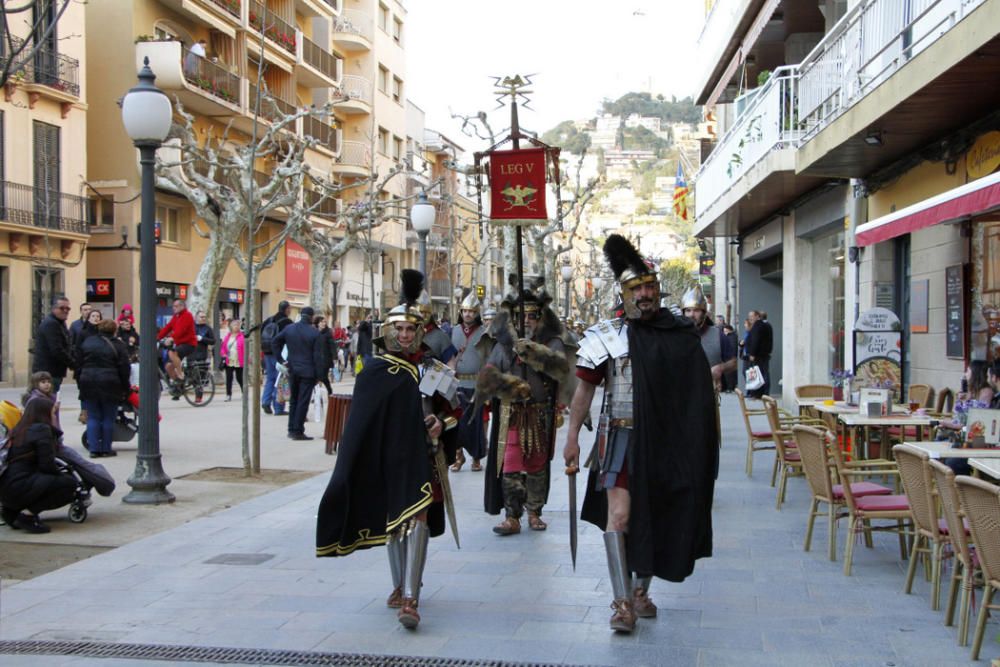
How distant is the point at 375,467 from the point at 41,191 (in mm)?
24627

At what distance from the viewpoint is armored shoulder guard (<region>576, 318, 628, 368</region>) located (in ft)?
17.7

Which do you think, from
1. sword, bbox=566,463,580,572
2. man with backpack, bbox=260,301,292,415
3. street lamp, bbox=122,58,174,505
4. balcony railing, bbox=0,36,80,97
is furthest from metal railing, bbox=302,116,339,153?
sword, bbox=566,463,580,572

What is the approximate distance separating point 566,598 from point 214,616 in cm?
194

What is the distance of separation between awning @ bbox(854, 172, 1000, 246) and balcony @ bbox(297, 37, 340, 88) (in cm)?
3345

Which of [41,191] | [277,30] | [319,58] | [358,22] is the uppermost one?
[358,22]

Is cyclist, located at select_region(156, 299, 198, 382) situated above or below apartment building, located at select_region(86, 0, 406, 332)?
below

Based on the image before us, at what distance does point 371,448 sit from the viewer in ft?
18.6

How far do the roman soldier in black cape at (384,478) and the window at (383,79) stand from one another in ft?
153

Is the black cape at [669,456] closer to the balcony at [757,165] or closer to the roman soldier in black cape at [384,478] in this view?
the roman soldier in black cape at [384,478]

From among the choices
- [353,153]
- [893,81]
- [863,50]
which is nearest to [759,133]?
[863,50]

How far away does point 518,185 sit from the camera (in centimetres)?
925

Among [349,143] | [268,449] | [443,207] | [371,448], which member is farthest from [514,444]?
[443,207]

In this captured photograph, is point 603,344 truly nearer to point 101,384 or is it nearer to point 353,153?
point 101,384

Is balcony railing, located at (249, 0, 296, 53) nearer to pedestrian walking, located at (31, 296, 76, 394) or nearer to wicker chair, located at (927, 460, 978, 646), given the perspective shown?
pedestrian walking, located at (31, 296, 76, 394)
